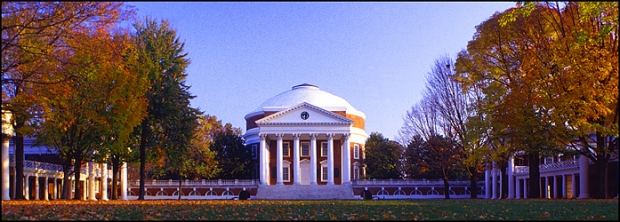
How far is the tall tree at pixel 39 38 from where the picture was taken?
17.2 meters

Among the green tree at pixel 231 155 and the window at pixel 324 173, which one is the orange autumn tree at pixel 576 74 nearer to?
the window at pixel 324 173

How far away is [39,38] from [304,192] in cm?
5125

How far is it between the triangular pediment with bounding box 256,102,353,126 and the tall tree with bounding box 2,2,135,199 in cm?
5175

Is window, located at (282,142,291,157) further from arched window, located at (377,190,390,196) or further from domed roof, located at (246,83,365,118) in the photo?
arched window, located at (377,190,390,196)

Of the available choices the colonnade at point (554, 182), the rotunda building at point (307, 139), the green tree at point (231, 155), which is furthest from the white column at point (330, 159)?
the colonnade at point (554, 182)

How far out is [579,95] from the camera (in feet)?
80.9

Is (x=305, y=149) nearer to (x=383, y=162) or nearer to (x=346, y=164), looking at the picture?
(x=346, y=164)

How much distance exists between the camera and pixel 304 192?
6869 cm

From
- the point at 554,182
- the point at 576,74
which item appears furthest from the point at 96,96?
the point at 554,182

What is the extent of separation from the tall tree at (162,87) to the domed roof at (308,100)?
4245 centimetres

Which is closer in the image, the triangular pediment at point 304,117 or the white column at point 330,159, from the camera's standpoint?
the triangular pediment at point 304,117

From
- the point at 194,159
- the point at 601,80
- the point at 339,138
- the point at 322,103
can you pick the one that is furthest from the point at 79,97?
the point at 322,103

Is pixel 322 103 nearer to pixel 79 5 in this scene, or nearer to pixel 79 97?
pixel 79 97

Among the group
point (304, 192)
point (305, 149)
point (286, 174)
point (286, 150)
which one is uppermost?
point (305, 149)
